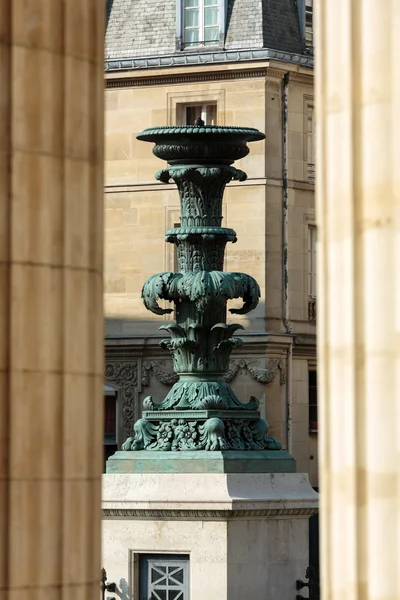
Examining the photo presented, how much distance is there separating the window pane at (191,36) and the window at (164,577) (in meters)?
28.4

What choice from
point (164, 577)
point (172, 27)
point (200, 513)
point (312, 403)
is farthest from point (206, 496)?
point (172, 27)

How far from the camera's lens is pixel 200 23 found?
49.4 metres

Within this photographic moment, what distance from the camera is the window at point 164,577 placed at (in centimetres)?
2198

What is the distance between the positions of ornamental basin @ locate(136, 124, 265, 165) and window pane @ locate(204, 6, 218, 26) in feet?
86.4

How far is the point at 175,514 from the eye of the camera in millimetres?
22000

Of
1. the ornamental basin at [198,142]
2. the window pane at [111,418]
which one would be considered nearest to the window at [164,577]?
the ornamental basin at [198,142]

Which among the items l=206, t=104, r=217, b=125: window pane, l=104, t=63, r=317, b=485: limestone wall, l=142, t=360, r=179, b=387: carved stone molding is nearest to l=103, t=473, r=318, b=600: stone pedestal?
l=104, t=63, r=317, b=485: limestone wall

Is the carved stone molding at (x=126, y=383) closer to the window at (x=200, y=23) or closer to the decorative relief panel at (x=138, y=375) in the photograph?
the decorative relief panel at (x=138, y=375)

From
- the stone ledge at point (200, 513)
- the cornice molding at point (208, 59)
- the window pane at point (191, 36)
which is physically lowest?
the stone ledge at point (200, 513)

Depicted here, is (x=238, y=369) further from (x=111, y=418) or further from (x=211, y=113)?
(x=211, y=113)
